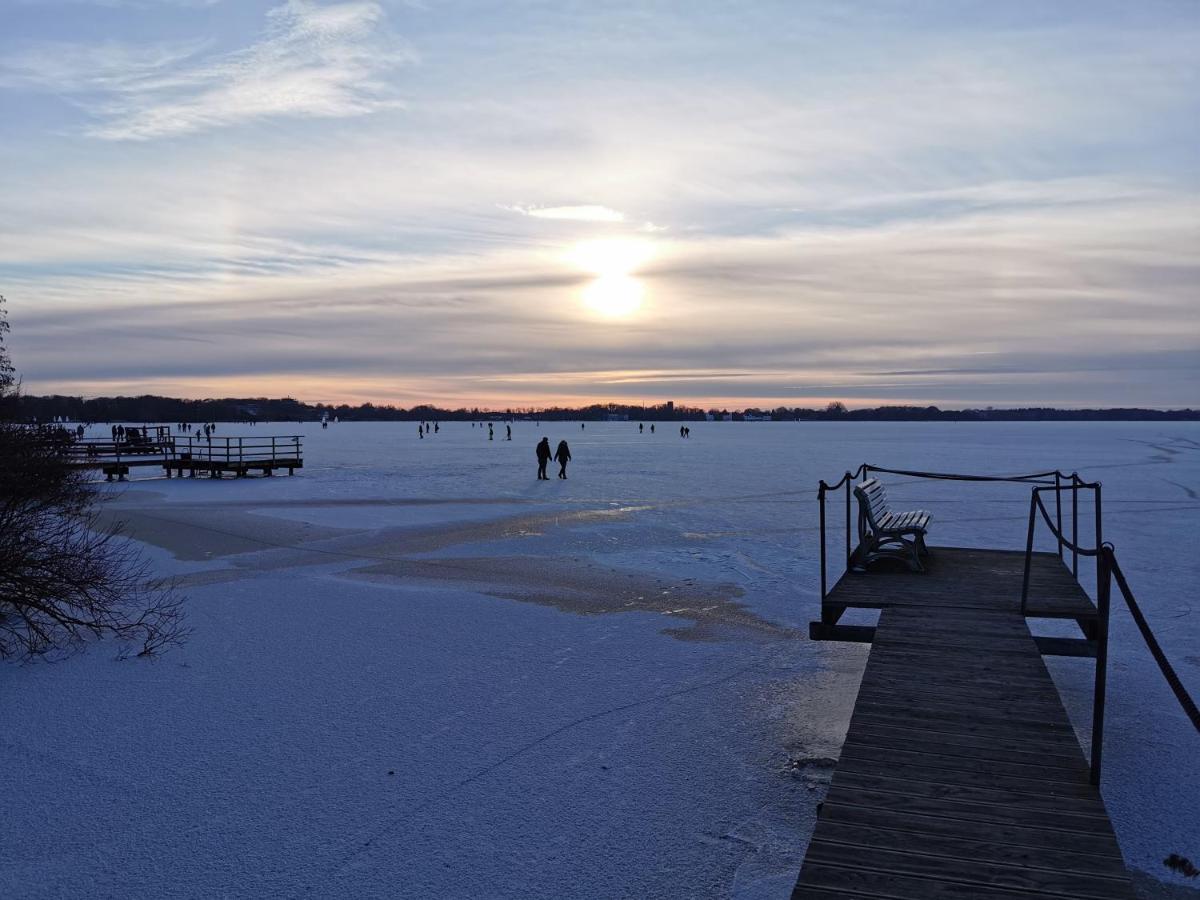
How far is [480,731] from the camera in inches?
275

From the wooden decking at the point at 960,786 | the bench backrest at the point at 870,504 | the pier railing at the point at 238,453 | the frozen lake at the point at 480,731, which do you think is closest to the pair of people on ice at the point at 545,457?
the pier railing at the point at 238,453

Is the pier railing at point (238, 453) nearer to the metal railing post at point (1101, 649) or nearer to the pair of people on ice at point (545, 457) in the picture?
the pair of people on ice at point (545, 457)

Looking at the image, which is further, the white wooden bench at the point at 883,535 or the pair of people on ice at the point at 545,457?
the pair of people on ice at the point at 545,457

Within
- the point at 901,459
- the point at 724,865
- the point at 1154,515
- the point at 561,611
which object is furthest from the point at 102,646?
the point at 901,459

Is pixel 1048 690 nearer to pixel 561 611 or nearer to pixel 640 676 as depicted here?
pixel 640 676

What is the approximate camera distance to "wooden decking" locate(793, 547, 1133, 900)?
376 centimetres

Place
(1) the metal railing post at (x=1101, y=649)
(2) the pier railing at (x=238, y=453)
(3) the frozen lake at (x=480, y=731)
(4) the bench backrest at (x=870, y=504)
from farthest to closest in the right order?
(2) the pier railing at (x=238, y=453), (4) the bench backrest at (x=870, y=504), (3) the frozen lake at (x=480, y=731), (1) the metal railing post at (x=1101, y=649)

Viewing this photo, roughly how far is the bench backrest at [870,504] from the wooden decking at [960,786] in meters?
2.34

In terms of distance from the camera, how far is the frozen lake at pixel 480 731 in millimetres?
5051

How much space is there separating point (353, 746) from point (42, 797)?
6.55ft

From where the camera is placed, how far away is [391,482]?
103 ft

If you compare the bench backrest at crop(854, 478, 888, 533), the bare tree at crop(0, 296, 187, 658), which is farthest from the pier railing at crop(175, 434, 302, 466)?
the bench backrest at crop(854, 478, 888, 533)

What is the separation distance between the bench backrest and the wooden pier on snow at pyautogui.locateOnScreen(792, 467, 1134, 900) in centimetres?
200

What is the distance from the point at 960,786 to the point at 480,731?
12.1 ft
